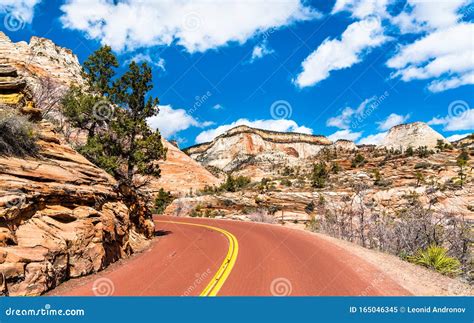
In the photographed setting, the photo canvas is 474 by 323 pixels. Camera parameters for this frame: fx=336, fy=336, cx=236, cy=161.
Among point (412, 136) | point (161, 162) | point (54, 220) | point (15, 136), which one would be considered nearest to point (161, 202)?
point (161, 162)

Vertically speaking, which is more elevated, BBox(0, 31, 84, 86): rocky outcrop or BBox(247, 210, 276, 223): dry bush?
BBox(0, 31, 84, 86): rocky outcrop

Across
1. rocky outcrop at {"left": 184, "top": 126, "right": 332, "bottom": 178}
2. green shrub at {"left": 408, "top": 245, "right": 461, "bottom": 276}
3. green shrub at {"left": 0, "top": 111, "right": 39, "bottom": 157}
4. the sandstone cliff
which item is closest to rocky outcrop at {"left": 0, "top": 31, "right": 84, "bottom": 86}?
the sandstone cliff

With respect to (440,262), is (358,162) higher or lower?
higher

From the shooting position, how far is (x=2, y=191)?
25.8 feet

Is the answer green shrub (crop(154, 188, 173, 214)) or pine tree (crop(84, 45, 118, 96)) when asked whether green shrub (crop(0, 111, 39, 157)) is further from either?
green shrub (crop(154, 188, 173, 214))

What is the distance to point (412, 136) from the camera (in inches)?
3558

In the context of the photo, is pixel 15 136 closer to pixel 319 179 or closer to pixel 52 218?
pixel 52 218

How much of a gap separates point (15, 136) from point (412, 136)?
96.8 m

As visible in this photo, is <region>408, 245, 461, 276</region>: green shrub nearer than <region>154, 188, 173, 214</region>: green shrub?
Yes

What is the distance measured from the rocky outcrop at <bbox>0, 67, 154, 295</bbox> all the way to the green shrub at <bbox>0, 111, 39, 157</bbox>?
Answer: 32cm

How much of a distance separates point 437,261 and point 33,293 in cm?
1065

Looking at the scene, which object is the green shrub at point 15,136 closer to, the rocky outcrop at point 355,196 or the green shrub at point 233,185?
the rocky outcrop at point 355,196

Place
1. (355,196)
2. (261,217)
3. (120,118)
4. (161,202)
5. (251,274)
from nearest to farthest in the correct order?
(251,274), (120,118), (355,196), (261,217), (161,202)

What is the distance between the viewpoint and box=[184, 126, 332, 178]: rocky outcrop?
8081 cm
